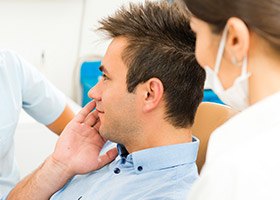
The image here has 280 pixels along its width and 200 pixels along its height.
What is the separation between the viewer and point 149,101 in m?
1.14

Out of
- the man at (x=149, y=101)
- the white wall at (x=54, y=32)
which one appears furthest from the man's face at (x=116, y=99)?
the white wall at (x=54, y=32)

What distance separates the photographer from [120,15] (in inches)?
48.6

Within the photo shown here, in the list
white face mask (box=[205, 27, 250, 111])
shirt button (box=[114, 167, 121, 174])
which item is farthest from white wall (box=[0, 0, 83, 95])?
white face mask (box=[205, 27, 250, 111])

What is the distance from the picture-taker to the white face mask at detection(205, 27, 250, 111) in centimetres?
73

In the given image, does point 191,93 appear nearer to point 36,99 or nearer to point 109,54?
point 109,54

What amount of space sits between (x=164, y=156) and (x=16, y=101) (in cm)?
64

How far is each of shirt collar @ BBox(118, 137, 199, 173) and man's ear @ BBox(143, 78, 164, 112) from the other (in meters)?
0.10

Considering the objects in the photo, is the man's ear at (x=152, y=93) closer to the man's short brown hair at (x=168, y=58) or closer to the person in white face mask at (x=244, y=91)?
the man's short brown hair at (x=168, y=58)

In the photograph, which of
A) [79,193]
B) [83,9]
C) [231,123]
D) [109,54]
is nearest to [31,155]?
[79,193]

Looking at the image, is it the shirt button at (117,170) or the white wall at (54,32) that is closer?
the shirt button at (117,170)

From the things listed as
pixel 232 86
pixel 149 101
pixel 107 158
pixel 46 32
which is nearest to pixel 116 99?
pixel 149 101

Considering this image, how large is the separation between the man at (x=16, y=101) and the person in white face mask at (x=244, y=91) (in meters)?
0.93

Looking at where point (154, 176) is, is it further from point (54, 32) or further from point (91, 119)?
point (54, 32)

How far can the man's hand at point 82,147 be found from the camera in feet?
4.29
